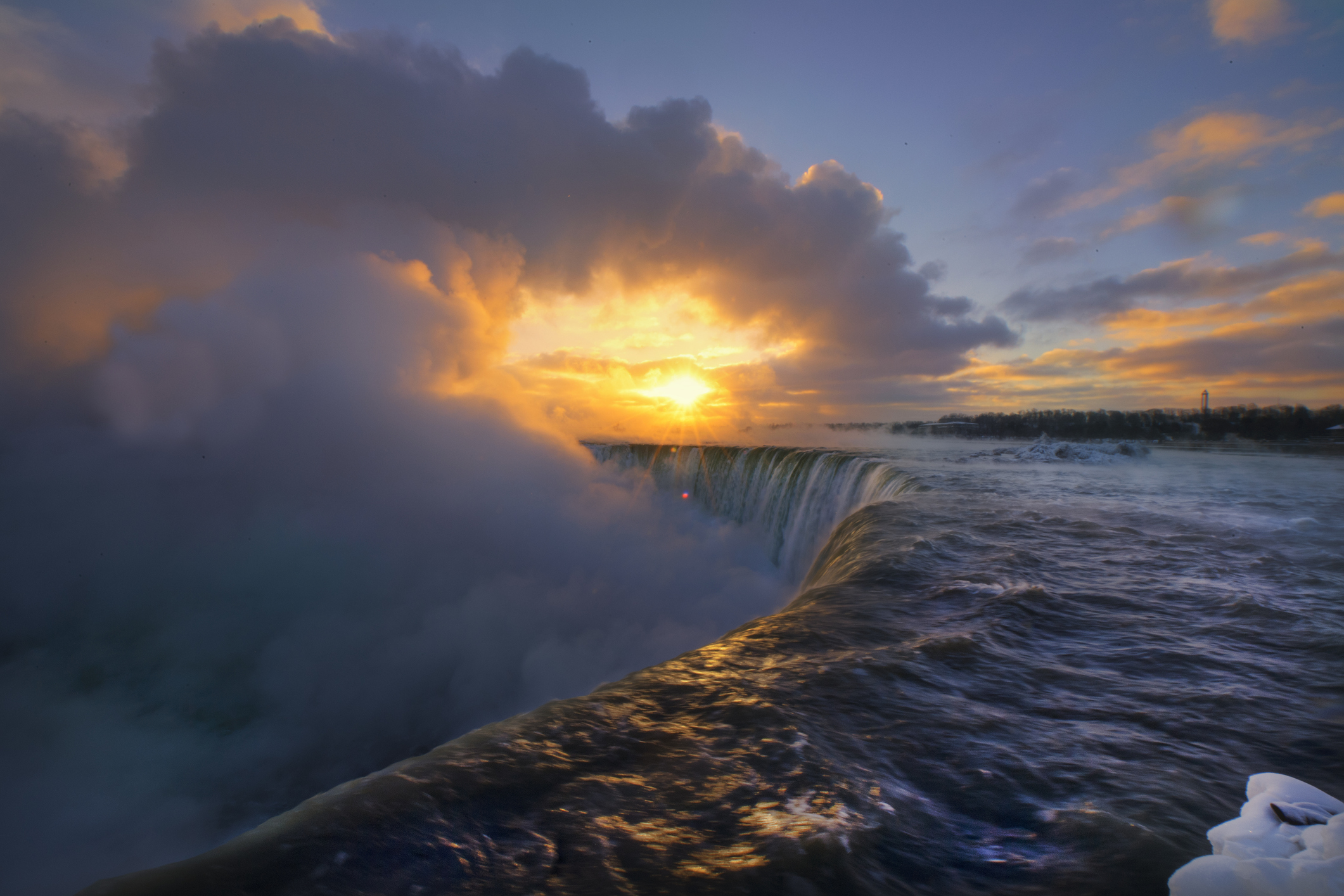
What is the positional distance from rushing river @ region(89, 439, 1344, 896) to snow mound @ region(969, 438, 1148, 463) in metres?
25.9

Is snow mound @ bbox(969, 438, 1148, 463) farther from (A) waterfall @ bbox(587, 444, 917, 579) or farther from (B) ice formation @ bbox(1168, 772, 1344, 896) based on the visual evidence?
(B) ice formation @ bbox(1168, 772, 1344, 896)

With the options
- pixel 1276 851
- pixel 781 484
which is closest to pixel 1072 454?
pixel 781 484

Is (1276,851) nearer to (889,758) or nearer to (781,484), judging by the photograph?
(889,758)

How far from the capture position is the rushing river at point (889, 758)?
4.75 ft

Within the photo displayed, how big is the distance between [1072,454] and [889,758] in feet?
115

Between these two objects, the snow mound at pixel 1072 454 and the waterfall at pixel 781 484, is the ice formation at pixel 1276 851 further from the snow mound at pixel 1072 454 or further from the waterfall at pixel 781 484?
the snow mound at pixel 1072 454

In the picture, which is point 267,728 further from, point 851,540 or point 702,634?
point 851,540

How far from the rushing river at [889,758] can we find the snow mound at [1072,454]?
2594cm

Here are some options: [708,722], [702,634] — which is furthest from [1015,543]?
[702,634]

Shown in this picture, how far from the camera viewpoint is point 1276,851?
143 centimetres

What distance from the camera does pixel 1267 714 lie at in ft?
8.45

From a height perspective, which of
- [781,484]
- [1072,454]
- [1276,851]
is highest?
[1072,454]

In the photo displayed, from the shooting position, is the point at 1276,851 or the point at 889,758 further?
the point at 889,758

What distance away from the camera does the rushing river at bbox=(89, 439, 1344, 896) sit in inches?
56.9
